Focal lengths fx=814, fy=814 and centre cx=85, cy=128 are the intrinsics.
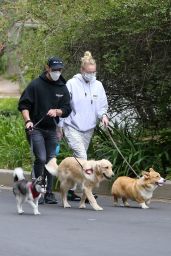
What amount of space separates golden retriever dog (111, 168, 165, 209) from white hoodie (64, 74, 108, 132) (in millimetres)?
981

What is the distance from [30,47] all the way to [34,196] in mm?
5326

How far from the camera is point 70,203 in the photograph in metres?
11.7

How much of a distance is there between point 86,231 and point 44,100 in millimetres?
2633

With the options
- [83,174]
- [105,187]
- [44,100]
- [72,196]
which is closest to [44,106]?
[44,100]

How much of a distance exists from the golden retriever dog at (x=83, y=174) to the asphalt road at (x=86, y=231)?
8.3 inches

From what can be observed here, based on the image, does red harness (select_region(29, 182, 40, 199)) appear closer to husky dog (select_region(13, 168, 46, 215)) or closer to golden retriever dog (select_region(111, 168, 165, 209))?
husky dog (select_region(13, 168, 46, 215))

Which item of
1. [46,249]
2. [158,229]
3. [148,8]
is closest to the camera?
[46,249]

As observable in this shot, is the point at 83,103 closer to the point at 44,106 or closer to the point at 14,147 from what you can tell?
the point at 44,106

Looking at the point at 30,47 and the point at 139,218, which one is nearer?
the point at 139,218

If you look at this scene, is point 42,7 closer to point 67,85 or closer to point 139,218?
point 67,85

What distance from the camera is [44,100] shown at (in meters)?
11.2

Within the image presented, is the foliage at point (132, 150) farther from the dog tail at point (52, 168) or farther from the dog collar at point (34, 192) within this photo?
the dog collar at point (34, 192)

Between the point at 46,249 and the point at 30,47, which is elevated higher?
the point at 30,47

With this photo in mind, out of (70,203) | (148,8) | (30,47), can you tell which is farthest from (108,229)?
(30,47)
